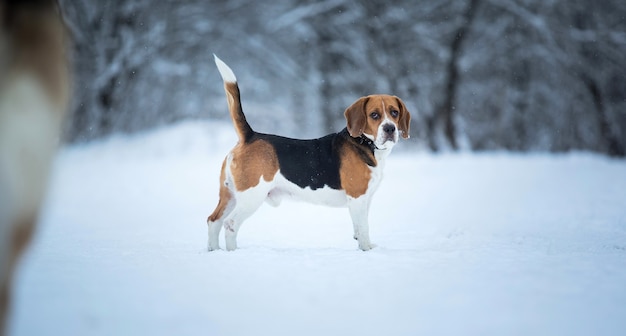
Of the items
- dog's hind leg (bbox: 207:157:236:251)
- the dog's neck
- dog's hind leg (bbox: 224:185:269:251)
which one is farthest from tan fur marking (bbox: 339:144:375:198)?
dog's hind leg (bbox: 207:157:236:251)

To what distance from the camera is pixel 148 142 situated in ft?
48.3

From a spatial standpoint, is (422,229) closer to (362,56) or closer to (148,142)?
(148,142)

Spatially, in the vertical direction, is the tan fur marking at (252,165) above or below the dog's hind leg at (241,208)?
above

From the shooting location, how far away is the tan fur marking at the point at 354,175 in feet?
14.9

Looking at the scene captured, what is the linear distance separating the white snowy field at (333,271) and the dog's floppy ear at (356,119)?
1076 millimetres

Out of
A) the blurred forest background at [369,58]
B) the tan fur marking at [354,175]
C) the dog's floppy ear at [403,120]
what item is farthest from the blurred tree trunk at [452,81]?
the tan fur marking at [354,175]

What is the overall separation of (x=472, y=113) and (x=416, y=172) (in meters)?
12.1

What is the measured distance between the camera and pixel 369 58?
1862cm

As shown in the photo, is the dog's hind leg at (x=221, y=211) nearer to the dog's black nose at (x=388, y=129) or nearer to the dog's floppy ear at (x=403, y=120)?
the dog's black nose at (x=388, y=129)

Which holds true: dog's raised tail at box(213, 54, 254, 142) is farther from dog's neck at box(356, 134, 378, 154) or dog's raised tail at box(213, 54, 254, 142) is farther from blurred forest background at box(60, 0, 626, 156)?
blurred forest background at box(60, 0, 626, 156)

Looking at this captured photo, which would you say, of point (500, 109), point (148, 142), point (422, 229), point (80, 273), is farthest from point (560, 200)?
point (500, 109)

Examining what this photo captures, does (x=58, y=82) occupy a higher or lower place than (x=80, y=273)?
higher

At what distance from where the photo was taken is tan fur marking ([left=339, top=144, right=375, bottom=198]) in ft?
14.9

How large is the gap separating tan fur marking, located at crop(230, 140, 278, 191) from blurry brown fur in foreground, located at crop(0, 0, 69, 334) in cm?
245
